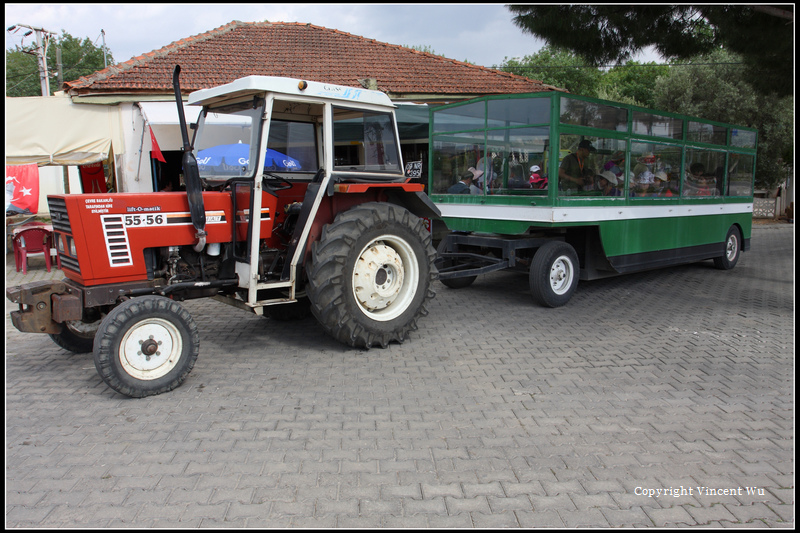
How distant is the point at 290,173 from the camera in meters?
5.40

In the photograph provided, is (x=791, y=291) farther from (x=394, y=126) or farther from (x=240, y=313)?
(x=240, y=313)

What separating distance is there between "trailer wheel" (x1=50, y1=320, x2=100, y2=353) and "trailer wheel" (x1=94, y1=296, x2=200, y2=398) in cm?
96

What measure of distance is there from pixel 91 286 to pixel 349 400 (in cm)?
217

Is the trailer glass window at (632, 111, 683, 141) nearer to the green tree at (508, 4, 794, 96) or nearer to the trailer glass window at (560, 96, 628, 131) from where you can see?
the trailer glass window at (560, 96, 628, 131)

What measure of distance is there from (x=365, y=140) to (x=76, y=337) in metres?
3.22

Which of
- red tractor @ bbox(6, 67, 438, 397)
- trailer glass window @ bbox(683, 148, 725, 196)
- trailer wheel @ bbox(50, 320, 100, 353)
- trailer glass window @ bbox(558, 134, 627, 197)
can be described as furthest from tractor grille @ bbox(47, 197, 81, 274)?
trailer glass window @ bbox(683, 148, 725, 196)

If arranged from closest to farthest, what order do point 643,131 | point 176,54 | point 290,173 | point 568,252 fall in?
point 290,173, point 568,252, point 643,131, point 176,54

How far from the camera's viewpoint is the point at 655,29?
27.9 feet

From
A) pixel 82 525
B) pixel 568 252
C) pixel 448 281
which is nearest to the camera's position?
pixel 82 525

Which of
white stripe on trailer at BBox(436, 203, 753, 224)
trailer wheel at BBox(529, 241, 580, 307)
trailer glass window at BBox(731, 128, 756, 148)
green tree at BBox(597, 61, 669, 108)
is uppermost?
green tree at BBox(597, 61, 669, 108)

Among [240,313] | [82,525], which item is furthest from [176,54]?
[82,525]

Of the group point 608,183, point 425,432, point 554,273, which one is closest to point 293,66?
point 608,183

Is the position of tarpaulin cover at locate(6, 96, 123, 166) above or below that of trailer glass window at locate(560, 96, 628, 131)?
above

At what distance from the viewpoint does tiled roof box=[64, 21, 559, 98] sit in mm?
12070
